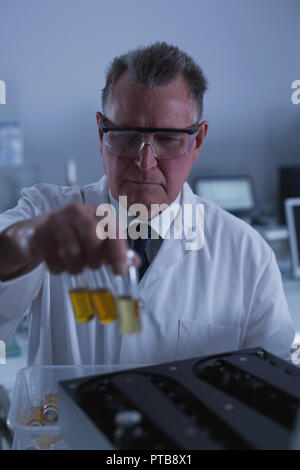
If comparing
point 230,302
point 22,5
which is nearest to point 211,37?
point 22,5

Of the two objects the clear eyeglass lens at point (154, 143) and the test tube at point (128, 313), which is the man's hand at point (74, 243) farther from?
the clear eyeglass lens at point (154, 143)

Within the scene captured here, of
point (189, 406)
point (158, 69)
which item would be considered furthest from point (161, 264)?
point (189, 406)

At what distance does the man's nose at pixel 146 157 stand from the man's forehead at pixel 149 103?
56 millimetres

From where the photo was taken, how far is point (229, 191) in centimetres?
338

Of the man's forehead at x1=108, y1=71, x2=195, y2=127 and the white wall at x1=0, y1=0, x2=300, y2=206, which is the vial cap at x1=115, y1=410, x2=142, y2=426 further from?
the white wall at x1=0, y1=0, x2=300, y2=206

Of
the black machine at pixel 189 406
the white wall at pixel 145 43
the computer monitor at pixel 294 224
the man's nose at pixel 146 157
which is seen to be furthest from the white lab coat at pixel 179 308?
the white wall at pixel 145 43

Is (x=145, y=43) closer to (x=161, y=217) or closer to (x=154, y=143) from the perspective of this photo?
(x=161, y=217)

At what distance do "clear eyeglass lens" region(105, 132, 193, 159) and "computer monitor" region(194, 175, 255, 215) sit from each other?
87.4 inches

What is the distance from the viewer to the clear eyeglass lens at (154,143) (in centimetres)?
102

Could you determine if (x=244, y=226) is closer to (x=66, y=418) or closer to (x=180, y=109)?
(x=180, y=109)

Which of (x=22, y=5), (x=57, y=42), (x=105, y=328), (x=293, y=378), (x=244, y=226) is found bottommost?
(x=105, y=328)

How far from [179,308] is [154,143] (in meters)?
0.45

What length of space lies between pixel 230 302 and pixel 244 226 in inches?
10.2

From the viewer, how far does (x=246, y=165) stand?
148 inches
